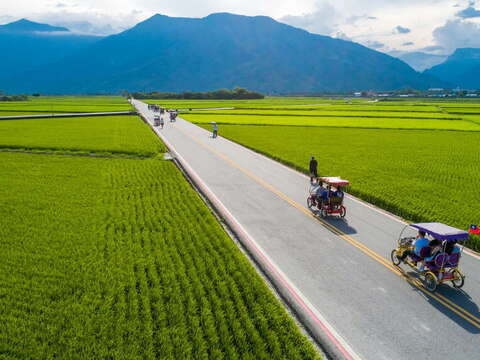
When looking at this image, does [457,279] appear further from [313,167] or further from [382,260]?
[313,167]

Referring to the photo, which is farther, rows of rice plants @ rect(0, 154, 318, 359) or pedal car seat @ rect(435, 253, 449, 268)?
pedal car seat @ rect(435, 253, 449, 268)

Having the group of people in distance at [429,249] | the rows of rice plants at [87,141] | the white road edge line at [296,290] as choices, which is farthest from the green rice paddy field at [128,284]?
the rows of rice plants at [87,141]

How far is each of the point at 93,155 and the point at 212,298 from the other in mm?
25592

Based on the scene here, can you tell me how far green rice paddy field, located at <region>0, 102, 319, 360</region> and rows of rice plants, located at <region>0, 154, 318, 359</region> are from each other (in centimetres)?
3

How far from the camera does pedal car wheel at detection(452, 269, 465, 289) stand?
9.71 m

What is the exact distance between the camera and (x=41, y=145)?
3384cm

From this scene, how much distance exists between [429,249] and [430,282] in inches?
40.4

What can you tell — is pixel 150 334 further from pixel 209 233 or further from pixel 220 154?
pixel 220 154

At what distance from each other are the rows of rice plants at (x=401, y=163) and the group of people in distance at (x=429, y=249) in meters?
4.75

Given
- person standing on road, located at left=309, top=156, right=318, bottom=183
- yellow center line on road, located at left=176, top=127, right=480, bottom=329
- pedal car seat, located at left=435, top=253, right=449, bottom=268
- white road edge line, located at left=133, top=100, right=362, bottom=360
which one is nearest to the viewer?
white road edge line, located at left=133, top=100, right=362, bottom=360

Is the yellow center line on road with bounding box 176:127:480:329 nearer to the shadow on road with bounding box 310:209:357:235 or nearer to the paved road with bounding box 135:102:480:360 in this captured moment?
the paved road with bounding box 135:102:480:360

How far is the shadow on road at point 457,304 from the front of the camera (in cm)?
833

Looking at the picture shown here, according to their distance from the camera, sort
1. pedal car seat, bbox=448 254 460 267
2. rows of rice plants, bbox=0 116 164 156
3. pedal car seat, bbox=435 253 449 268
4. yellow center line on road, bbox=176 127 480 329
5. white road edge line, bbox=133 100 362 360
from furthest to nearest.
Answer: rows of rice plants, bbox=0 116 164 156 → pedal car seat, bbox=448 254 460 267 → pedal car seat, bbox=435 253 449 268 → yellow center line on road, bbox=176 127 480 329 → white road edge line, bbox=133 100 362 360

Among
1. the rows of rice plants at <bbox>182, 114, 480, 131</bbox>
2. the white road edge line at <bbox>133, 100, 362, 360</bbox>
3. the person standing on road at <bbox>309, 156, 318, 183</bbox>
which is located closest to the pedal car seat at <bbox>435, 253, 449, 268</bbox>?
the white road edge line at <bbox>133, 100, 362, 360</bbox>
